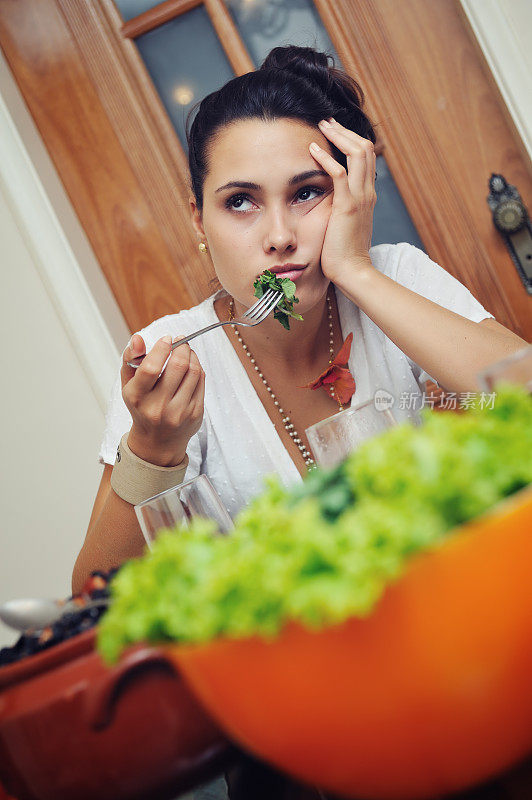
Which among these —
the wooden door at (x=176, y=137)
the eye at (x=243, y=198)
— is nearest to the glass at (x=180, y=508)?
the eye at (x=243, y=198)

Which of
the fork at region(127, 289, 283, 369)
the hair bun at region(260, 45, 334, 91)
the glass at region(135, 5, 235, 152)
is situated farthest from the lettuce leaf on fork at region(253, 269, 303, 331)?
the glass at region(135, 5, 235, 152)

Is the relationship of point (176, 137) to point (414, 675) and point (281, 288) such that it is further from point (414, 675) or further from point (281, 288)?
point (414, 675)

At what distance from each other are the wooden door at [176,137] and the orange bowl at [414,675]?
1590 millimetres

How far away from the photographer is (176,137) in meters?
1.89

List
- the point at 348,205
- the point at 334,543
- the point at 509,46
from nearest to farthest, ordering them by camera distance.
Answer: the point at 334,543 → the point at 348,205 → the point at 509,46

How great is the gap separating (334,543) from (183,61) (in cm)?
190

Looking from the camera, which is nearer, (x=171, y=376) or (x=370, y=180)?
(x=171, y=376)

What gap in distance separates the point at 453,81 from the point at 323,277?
871mm

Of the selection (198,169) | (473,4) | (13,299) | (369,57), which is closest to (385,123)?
(369,57)

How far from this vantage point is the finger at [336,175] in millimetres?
1281

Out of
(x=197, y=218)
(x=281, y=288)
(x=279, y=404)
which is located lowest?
(x=279, y=404)

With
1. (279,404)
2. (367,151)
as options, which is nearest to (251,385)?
(279,404)

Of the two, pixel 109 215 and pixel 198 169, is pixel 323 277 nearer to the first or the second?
pixel 198 169

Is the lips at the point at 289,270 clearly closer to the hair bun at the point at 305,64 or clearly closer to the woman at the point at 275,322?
the woman at the point at 275,322
